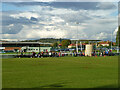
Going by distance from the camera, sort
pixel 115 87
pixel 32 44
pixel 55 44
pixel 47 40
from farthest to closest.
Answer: pixel 55 44 → pixel 47 40 → pixel 32 44 → pixel 115 87

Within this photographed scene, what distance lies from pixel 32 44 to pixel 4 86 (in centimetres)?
10376

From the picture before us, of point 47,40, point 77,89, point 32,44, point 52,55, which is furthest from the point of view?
point 47,40

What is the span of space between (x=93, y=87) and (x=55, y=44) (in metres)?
180

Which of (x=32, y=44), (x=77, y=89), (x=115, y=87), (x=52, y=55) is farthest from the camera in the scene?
(x=32, y=44)

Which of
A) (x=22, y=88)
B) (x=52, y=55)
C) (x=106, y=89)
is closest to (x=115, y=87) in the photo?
(x=106, y=89)

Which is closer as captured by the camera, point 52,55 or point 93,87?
point 93,87

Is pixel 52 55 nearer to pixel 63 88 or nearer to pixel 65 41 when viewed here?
pixel 63 88

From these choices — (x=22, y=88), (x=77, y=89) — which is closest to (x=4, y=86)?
(x=22, y=88)

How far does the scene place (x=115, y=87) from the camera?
13.7 metres

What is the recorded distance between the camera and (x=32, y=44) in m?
117

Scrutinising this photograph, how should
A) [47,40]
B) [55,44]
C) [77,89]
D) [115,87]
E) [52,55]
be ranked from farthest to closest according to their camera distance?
1. [55,44]
2. [47,40]
3. [52,55]
4. [115,87]
5. [77,89]

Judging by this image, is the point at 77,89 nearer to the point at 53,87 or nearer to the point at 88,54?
the point at 53,87

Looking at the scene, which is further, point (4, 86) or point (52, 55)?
point (52, 55)

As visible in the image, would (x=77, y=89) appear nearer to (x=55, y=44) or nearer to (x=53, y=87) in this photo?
(x=53, y=87)
